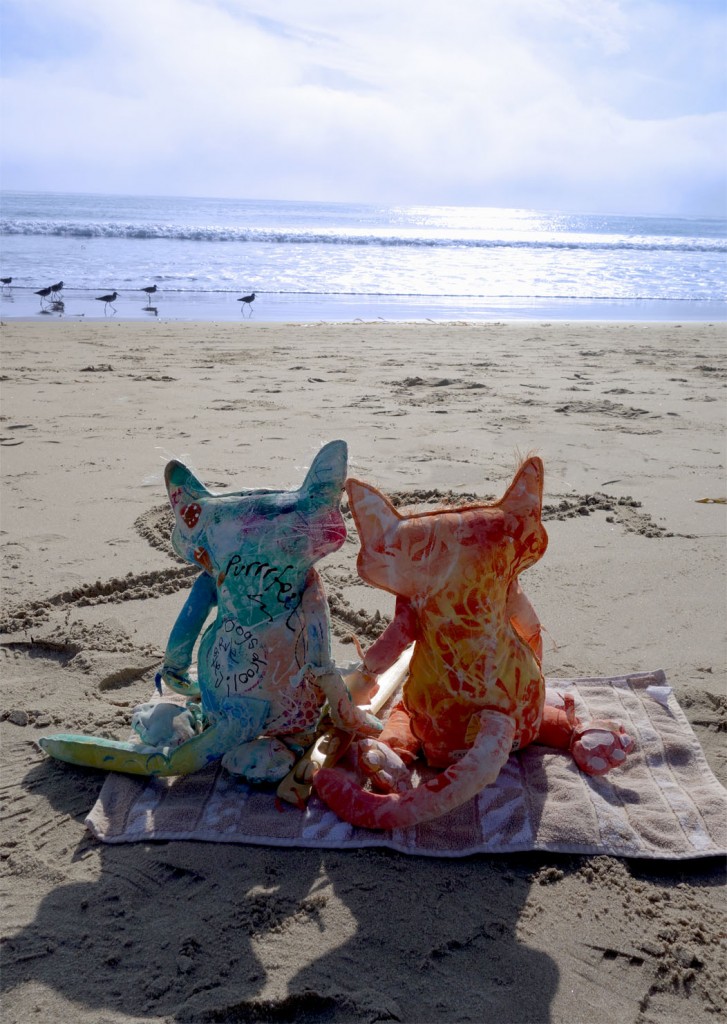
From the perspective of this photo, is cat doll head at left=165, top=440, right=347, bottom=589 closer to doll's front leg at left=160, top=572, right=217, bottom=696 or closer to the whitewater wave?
doll's front leg at left=160, top=572, right=217, bottom=696

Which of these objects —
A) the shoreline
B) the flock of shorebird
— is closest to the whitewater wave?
the flock of shorebird

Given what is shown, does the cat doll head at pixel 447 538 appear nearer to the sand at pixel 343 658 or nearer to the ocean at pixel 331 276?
the sand at pixel 343 658

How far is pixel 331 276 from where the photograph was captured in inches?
822

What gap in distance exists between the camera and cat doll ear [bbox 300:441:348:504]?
2615 mm

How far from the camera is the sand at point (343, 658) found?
6.73ft

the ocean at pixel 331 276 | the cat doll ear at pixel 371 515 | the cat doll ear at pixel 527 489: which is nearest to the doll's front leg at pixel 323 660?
the cat doll ear at pixel 371 515

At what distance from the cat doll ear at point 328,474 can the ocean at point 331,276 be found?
1150cm

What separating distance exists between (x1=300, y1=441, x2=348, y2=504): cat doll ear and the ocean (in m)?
11.5

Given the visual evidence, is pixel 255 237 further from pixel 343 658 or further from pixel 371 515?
pixel 371 515

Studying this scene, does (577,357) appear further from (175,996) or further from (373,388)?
(175,996)

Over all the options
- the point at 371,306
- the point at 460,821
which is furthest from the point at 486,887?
the point at 371,306

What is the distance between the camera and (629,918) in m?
2.26

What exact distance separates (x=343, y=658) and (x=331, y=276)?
60.2 feet

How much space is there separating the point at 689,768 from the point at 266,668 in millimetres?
1446
